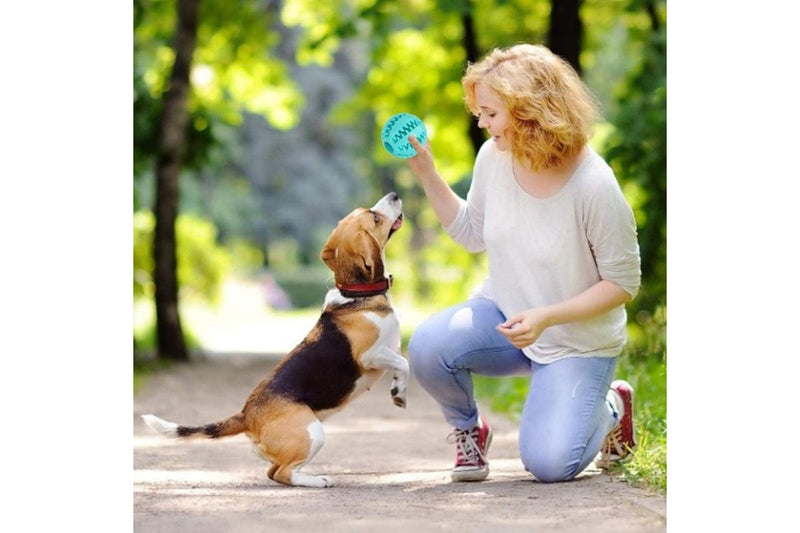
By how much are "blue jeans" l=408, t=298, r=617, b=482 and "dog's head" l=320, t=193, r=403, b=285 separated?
1.24 feet

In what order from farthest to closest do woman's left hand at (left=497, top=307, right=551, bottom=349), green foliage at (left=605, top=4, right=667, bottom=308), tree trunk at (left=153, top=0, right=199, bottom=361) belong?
tree trunk at (left=153, top=0, right=199, bottom=361)
green foliage at (left=605, top=4, right=667, bottom=308)
woman's left hand at (left=497, top=307, right=551, bottom=349)

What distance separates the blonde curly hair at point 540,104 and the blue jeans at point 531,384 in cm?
A: 77

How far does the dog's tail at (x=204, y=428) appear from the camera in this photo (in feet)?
14.1

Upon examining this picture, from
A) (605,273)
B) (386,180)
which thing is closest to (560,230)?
(605,273)

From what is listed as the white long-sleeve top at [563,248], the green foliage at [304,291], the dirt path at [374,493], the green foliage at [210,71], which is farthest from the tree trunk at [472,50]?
the green foliage at [304,291]

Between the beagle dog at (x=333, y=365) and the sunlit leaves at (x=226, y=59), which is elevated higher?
the sunlit leaves at (x=226, y=59)

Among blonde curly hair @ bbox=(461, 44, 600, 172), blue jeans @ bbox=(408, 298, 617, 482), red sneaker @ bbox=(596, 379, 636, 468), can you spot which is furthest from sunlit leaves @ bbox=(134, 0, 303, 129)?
red sneaker @ bbox=(596, 379, 636, 468)

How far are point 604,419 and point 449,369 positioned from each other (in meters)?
0.67

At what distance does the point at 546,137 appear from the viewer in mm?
4418

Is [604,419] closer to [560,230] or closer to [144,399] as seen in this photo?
[560,230]

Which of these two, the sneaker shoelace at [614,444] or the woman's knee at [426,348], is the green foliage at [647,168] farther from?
the woman's knee at [426,348]

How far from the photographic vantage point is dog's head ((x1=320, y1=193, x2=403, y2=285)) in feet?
15.1

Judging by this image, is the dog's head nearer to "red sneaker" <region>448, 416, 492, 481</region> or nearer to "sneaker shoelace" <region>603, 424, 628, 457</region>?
"red sneaker" <region>448, 416, 492, 481</region>

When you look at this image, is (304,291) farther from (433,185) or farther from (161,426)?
(161,426)
